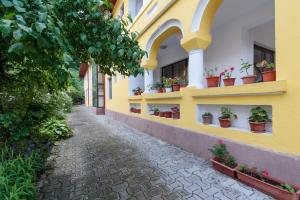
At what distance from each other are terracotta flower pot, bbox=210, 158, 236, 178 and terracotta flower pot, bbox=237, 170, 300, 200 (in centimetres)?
11

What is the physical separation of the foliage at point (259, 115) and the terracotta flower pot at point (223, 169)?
2.87 ft

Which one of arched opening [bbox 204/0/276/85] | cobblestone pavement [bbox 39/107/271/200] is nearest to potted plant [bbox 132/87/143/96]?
arched opening [bbox 204/0/276/85]

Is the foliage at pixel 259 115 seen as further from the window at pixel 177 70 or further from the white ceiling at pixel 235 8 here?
the window at pixel 177 70

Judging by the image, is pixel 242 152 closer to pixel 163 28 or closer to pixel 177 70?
pixel 163 28

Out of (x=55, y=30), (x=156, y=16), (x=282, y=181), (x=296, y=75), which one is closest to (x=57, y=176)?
(x=55, y=30)

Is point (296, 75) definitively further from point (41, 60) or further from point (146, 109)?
point (146, 109)

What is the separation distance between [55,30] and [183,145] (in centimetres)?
392

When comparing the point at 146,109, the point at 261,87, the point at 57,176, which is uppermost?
the point at 261,87

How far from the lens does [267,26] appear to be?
521 centimetres

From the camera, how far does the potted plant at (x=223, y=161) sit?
3.12m

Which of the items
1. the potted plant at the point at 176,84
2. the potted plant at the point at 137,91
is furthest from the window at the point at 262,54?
the potted plant at the point at 137,91

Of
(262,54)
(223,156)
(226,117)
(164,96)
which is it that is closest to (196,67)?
(226,117)

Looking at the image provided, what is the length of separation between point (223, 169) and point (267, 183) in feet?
2.53

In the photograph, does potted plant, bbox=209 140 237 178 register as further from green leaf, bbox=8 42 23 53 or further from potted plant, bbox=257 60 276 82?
green leaf, bbox=8 42 23 53
